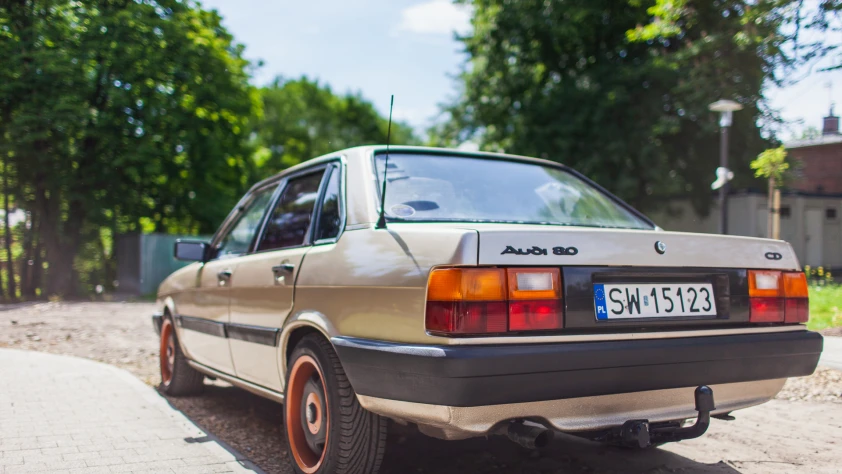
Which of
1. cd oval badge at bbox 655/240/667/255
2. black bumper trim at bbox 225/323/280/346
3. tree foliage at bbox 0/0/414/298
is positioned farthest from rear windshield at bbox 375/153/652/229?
tree foliage at bbox 0/0/414/298

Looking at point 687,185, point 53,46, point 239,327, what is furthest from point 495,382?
point 687,185

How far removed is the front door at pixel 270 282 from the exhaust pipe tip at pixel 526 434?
1.36 m

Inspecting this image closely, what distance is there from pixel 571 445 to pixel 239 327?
2.02 meters

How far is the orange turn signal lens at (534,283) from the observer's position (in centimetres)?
263

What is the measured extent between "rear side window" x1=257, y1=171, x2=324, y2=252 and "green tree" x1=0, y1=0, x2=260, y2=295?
1733cm

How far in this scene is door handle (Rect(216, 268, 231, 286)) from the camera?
14.9 ft

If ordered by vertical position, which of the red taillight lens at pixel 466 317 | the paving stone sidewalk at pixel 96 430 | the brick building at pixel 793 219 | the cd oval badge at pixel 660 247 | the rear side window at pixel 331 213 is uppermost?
the brick building at pixel 793 219

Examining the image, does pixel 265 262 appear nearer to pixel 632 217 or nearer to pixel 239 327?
pixel 239 327

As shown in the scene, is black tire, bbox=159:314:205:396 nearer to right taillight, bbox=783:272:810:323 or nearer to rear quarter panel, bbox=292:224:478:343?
rear quarter panel, bbox=292:224:478:343

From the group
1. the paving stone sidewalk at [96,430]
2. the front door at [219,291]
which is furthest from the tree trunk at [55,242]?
the front door at [219,291]

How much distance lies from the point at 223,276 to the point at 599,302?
2654 mm

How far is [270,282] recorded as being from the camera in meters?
3.85

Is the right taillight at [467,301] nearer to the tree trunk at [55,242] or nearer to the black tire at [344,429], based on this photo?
the black tire at [344,429]

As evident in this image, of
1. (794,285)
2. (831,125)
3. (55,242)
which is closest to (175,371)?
(794,285)
